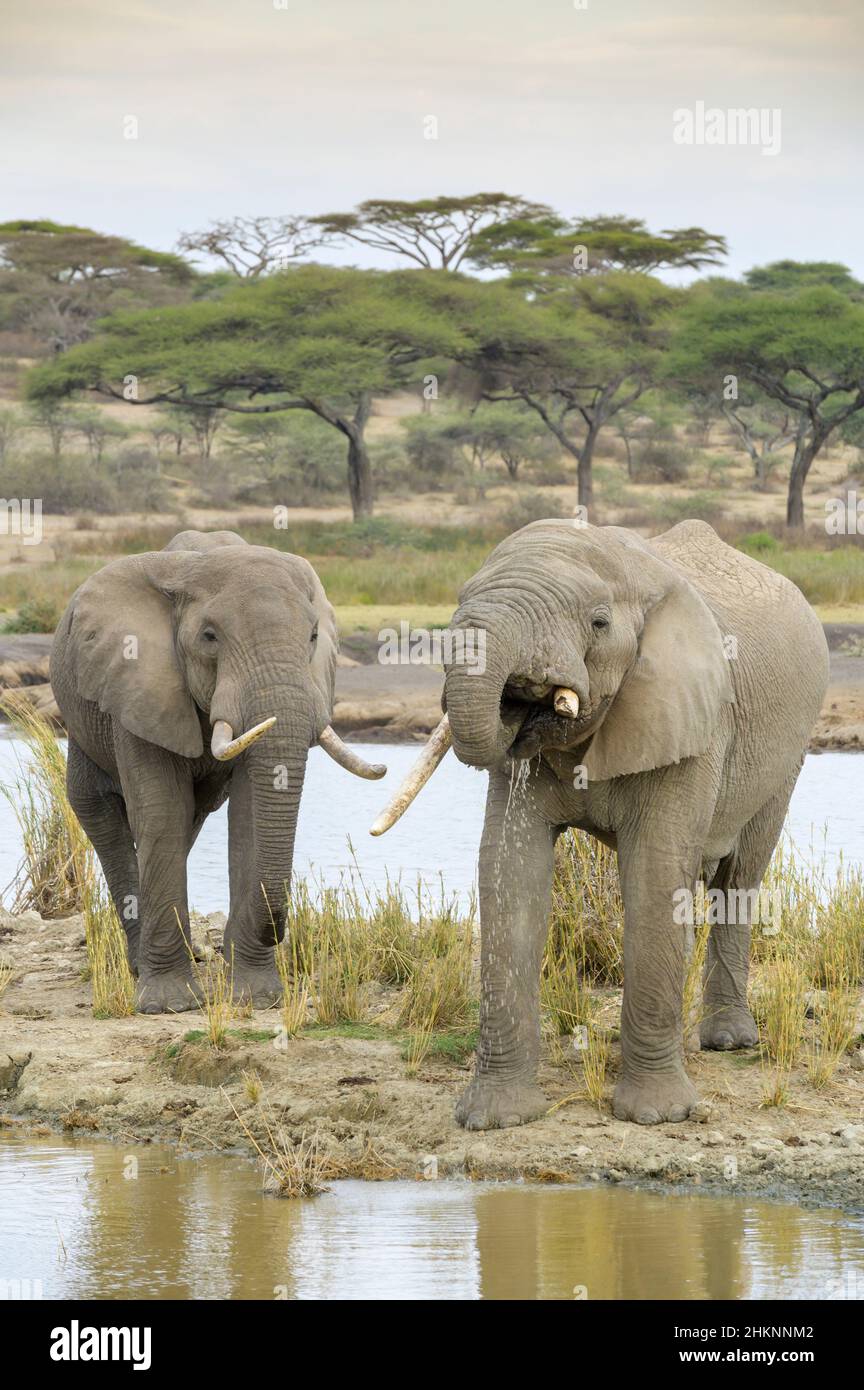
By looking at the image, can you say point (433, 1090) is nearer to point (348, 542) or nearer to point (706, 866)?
point (706, 866)

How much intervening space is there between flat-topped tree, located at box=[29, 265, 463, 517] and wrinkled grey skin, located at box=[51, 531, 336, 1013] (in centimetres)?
2739

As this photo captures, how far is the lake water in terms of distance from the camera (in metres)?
11.8

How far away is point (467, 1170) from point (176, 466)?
133 feet

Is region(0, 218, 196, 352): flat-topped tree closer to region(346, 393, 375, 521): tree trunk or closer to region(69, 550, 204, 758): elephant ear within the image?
region(346, 393, 375, 521): tree trunk

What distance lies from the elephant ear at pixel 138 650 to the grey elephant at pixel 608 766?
77.6 inches

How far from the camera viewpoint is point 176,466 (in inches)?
1790

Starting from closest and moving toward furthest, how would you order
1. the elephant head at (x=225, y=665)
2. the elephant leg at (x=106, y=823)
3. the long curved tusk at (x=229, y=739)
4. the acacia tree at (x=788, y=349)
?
the long curved tusk at (x=229, y=739) → the elephant head at (x=225, y=665) → the elephant leg at (x=106, y=823) → the acacia tree at (x=788, y=349)

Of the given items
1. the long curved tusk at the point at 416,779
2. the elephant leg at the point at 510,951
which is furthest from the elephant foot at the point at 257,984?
the long curved tusk at the point at 416,779

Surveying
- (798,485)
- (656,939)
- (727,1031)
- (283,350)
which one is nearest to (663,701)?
(656,939)

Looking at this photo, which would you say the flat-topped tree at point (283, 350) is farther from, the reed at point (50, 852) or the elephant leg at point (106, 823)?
the elephant leg at point (106, 823)

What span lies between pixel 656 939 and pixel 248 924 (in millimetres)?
2131

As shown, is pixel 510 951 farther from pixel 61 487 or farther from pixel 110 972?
pixel 61 487

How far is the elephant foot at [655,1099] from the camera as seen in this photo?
6137mm

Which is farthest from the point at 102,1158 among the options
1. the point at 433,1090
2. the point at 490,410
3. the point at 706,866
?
the point at 490,410
